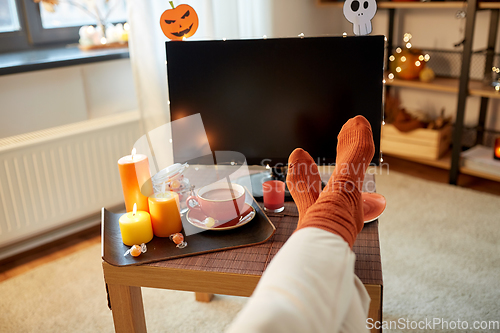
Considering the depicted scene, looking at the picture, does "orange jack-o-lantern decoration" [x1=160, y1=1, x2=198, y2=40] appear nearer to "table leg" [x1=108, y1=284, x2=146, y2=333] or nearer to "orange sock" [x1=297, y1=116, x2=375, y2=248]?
"orange sock" [x1=297, y1=116, x2=375, y2=248]

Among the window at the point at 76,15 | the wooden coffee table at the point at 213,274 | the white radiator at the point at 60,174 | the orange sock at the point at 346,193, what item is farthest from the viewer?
the window at the point at 76,15

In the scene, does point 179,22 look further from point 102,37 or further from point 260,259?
point 102,37

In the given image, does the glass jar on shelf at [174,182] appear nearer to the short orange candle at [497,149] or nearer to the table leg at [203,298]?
the table leg at [203,298]

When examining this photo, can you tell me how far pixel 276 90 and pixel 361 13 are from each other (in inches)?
11.0

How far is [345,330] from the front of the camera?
0.53 m

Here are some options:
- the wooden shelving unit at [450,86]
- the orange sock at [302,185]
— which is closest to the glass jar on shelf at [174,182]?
the orange sock at [302,185]

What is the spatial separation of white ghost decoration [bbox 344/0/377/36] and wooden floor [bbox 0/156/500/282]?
1407 mm

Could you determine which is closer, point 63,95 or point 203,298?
point 203,298

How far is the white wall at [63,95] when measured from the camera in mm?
1776

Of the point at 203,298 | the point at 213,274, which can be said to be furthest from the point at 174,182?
the point at 203,298

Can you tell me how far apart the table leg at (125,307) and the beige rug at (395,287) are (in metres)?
0.43

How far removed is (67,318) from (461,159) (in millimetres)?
1935

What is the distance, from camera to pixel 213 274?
87cm

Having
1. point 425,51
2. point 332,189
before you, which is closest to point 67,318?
point 332,189
